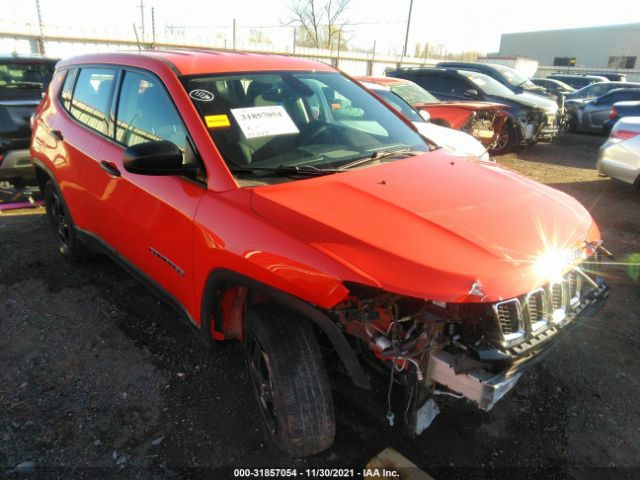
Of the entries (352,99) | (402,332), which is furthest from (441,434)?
(352,99)

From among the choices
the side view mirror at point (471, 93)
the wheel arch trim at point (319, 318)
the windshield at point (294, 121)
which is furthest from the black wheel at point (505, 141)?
the wheel arch trim at point (319, 318)

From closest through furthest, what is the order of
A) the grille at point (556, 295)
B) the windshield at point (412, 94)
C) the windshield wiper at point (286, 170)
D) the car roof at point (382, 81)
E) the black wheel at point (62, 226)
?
the grille at point (556, 295), the windshield wiper at point (286, 170), the black wheel at point (62, 226), the car roof at point (382, 81), the windshield at point (412, 94)

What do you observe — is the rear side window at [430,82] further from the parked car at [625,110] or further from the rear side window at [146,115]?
the rear side window at [146,115]

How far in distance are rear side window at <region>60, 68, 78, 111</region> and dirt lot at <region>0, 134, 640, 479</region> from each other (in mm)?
1578

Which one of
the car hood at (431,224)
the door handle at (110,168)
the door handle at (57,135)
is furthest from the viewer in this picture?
the door handle at (57,135)

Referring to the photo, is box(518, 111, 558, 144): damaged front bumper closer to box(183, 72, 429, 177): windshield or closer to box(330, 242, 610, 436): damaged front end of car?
box(183, 72, 429, 177): windshield

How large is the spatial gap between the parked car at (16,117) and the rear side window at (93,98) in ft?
7.85

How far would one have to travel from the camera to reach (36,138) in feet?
13.9

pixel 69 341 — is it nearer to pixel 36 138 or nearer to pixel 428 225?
pixel 36 138

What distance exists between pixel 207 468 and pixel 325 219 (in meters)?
1.34

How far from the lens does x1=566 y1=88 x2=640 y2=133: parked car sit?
12.2m

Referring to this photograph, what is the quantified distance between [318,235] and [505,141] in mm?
8652

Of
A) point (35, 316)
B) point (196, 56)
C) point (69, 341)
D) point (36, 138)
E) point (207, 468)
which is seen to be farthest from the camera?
point (36, 138)

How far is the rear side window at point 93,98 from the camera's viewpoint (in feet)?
10.6
